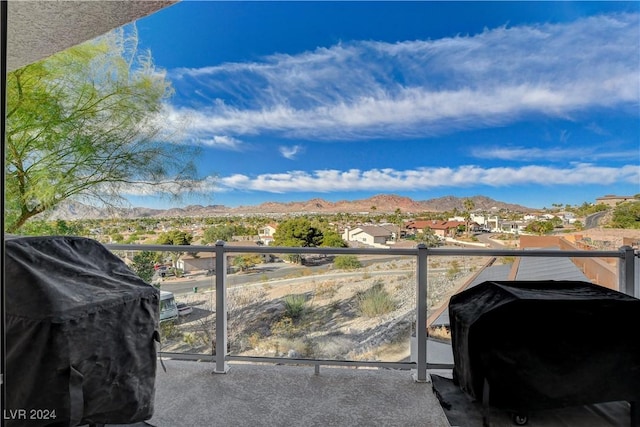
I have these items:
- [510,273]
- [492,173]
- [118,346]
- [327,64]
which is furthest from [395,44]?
[118,346]

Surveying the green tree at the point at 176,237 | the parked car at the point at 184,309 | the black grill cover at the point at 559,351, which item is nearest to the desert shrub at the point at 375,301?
the black grill cover at the point at 559,351

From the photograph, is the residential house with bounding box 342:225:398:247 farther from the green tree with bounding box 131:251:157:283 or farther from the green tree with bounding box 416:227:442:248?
the green tree with bounding box 131:251:157:283

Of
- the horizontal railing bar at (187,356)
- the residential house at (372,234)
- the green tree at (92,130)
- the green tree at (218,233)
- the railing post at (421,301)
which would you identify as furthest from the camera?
the green tree at (218,233)

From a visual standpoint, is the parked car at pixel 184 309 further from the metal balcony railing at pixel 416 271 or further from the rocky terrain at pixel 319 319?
the metal balcony railing at pixel 416 271

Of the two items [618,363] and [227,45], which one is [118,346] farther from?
[227,45]

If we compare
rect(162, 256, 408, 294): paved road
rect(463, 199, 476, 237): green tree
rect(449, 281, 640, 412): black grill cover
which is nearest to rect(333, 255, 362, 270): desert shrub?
rect(162, 256, 408, 294): paved road

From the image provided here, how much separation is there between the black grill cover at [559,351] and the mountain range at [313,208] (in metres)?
4.18

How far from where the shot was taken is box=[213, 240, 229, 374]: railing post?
2.94 m

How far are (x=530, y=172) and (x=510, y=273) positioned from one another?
14.2 feet

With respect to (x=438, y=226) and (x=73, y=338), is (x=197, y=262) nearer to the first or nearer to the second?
(x=73, y=338)

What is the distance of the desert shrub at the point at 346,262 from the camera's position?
3049 millimetres

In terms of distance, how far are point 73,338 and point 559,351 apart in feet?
8.45

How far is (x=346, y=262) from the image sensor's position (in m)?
3.09

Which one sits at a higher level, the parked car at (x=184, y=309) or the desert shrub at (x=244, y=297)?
the desert shrub at (x=244, y=297)
